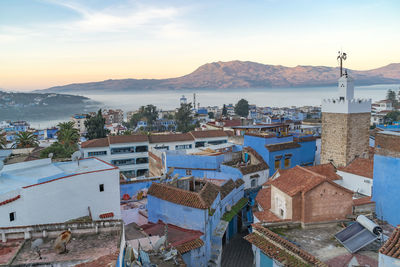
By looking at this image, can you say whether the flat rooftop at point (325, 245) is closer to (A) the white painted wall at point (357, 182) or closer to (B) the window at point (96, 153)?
(A) the white painted wall at point (357, 182)

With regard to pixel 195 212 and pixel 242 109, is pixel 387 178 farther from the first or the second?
pixel 242 109

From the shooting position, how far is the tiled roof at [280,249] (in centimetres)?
1002

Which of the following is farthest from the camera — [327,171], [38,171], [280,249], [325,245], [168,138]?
[168,138]

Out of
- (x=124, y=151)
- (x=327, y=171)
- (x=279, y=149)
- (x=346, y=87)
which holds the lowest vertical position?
(x=124, y=151)

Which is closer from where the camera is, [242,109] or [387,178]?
[387,178]

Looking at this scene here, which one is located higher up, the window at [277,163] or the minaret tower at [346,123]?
the minaret tower at [346,123]

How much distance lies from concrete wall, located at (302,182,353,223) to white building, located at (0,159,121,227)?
908 cm

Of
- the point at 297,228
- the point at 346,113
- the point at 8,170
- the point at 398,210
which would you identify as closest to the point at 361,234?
the point at 297,228

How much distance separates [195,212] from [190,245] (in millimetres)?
1773

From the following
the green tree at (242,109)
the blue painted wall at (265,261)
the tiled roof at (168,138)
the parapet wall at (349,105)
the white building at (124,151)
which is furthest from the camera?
the green tree at (242,109)

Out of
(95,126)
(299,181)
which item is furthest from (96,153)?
(299,181)

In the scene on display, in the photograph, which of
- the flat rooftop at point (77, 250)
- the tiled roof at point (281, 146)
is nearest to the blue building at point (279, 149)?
the tiled roof at point (281, 146)

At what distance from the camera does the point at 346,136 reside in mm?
23516

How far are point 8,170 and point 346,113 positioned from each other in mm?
Result: 22139
